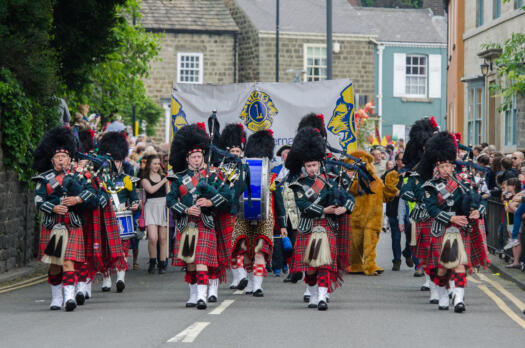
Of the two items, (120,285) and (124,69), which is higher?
(124,69)

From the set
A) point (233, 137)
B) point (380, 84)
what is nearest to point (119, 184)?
point (233, 137)

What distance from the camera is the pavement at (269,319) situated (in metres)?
9.39

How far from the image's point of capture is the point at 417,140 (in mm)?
13836

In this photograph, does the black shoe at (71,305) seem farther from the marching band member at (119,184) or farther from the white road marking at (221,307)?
the marching band member at (119,184)

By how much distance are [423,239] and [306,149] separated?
1.77 m

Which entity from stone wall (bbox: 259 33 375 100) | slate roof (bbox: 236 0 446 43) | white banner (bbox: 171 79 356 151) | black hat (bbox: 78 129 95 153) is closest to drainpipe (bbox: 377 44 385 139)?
stone wall (bbox: 259 33 375 100)

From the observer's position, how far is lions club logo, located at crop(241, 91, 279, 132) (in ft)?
61.3

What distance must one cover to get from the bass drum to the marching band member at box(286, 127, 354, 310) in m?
0.72

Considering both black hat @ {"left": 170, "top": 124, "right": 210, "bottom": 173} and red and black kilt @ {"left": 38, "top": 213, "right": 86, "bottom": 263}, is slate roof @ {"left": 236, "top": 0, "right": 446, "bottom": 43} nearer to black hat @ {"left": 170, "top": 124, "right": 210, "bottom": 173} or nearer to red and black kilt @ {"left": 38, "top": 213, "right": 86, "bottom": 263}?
black hat @ {"left": 170, "top": 124, "right": 210, "bottom": 173}

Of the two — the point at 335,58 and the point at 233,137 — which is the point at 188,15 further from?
the point at 233,137

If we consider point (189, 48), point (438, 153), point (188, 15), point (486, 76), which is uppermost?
point (188, 15)

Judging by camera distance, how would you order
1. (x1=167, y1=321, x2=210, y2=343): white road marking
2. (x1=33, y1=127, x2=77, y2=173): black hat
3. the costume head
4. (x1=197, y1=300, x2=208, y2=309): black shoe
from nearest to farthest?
1. (x1=167, y1=321, x2=210, y2=343): white road marking
2. (x1=197, y1=300, x2=208, y2=309): black shoe
3. (x1=33, y1=127, x2=77, y2=173): black hat
4. the costume head

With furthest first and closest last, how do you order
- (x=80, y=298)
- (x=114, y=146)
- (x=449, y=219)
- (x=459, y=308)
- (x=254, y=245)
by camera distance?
(x=114, y=146)
(x=254, y=245)
(x=80, y=298)
(x=449, y=219)
(x=459, y=308)

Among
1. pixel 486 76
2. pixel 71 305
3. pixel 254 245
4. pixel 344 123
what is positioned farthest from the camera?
pixel 486 76
